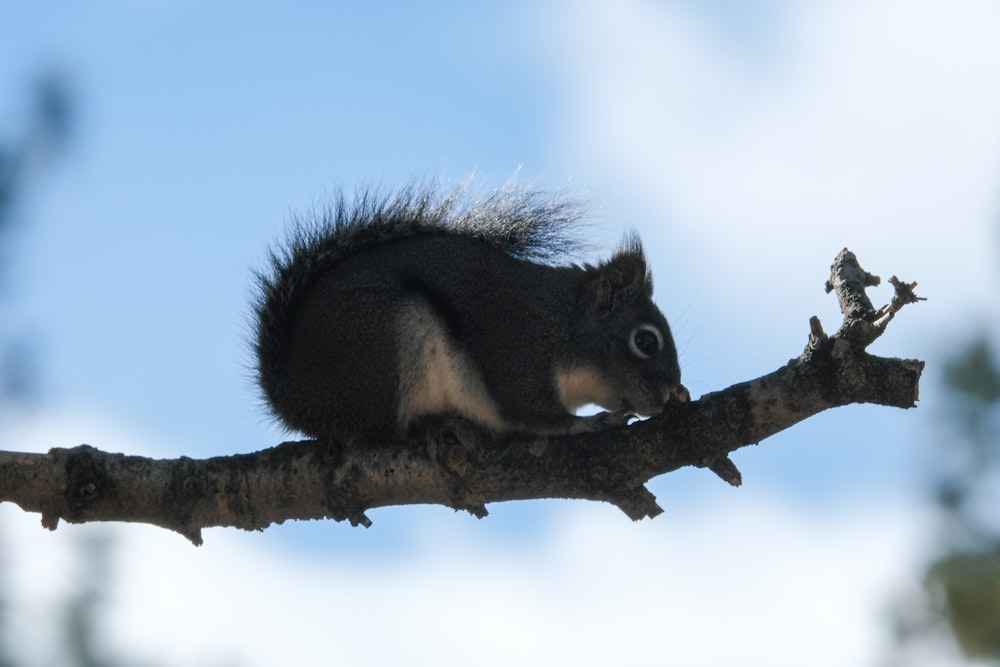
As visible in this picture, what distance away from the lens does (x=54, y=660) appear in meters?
5.37

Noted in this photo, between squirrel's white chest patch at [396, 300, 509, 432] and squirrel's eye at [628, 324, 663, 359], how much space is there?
2.52 ft

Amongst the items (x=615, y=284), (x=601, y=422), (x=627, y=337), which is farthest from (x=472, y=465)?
(x=615, y=284)

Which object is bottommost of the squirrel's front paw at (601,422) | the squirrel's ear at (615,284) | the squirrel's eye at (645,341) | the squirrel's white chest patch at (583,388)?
the squirrel's front paw at (601,422)

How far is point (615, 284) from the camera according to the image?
18.1ft

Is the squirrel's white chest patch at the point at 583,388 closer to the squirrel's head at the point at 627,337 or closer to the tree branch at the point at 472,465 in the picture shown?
the squirrel's head at the point at 627,337

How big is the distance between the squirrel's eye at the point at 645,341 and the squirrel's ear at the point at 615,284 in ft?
0.47

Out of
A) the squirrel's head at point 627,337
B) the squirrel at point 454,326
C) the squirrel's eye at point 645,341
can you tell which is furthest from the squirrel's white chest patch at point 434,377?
the squirrel's eye at point 645,341

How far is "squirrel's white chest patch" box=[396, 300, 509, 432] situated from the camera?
477 cm

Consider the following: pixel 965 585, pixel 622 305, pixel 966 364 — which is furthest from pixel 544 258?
pixel 966 364

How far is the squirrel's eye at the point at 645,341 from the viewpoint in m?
5.34

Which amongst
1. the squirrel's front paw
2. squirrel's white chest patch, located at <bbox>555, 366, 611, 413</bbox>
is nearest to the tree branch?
the squirrel's front paw

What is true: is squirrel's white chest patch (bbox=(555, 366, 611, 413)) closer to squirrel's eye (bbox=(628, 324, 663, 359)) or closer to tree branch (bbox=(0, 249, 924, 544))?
squirrel's eye (bbox=(628, 324, 663, 359))

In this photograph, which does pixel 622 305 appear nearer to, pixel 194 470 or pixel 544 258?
pixel 544 258

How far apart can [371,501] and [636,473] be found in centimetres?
98
